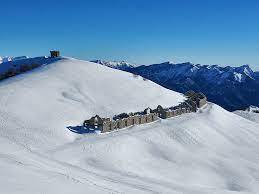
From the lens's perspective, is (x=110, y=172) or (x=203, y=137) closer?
(x=110, y=172)

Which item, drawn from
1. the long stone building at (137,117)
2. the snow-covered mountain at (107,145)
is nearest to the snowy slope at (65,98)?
the snow-covered mountain at (107,145)

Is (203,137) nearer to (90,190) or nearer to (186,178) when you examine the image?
(186,178)

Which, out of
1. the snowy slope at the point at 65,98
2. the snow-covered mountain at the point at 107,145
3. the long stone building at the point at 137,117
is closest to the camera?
the snow-covered mountain at the point at 107,145

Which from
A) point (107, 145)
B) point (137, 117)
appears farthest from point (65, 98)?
point (107, 145)

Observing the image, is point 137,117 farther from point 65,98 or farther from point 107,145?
point 107,145

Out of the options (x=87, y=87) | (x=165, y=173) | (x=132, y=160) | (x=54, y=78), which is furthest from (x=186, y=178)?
(x=54, y=78)

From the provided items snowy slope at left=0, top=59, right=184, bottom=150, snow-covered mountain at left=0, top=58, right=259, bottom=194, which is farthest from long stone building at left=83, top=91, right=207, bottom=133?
snowy slope at left=0, top=59, right=184, bottom=150

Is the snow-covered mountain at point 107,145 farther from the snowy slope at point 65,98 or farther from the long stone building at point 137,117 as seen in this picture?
the long stone building at point 137,117
